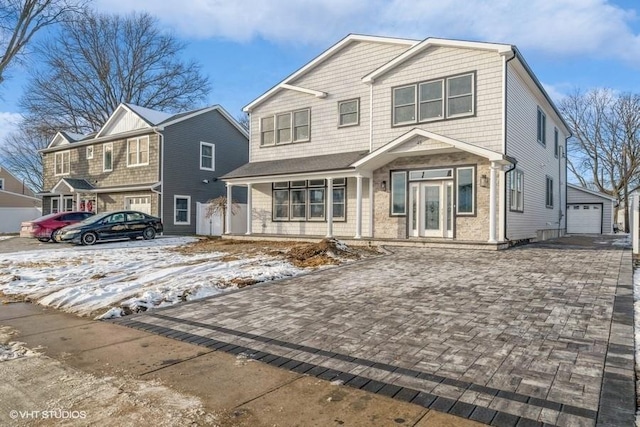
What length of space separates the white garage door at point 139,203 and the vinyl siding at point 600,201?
78.6 ft

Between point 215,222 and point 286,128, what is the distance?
688 centimetres

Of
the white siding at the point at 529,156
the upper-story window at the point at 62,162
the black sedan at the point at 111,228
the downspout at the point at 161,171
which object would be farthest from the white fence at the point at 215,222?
the white siding at the point at 529,156

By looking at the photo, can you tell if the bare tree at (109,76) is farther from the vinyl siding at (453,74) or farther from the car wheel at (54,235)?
the vinyl siding at (453,74)

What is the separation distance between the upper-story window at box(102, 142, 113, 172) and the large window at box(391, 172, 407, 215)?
56.7 ft

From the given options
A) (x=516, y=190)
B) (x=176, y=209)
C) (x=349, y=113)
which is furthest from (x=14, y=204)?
(x=516, y=190)

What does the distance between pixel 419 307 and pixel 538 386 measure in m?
2.46

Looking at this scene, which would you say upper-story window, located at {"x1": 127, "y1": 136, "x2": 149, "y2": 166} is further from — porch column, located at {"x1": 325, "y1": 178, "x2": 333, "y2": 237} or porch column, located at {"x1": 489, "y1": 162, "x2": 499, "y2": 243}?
porch column, located at {"x1": 489, "y1": 162, "x2": 499, "y2": 243}

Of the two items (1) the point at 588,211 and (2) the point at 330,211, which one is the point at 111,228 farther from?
(1) the point at 588,211

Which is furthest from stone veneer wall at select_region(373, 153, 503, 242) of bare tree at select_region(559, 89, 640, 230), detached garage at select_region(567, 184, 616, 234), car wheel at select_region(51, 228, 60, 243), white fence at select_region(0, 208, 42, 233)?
white fence at select_region(0, 208, 42, 233)

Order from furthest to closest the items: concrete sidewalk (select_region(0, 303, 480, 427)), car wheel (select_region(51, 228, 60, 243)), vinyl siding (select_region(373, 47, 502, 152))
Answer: car wheel (select_region(51, 228, 60, 243)) → vinyl siding (select_region(373, 47, 502, 152)) → concrete sidewalk (select_region(0, 303, 480, 427))

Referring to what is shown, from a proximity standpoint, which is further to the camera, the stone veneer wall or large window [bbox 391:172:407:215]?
large window [bbox 391:172:407:215]

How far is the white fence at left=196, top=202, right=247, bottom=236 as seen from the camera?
20.6 meters

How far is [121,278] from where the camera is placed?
834cm

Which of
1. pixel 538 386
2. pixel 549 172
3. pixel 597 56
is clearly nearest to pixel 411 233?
pixel 549 172
